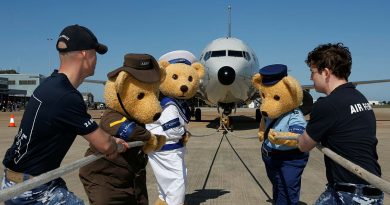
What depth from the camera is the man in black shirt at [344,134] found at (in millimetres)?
2721

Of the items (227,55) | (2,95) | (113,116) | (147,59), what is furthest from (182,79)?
(2,95)

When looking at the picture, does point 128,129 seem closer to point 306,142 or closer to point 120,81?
point 120,81

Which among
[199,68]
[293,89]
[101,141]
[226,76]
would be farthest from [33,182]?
[226,76]

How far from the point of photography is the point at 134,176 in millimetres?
3635

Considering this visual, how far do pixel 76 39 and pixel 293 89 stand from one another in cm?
255

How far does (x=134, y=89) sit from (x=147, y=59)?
0.30 metres

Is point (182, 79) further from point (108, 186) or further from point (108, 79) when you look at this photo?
point (108, 186)

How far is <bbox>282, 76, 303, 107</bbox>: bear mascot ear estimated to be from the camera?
14.7 feet

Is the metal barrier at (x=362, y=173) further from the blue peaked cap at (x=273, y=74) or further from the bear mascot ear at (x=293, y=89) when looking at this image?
the blue peaked cap at (x=273, y=74)

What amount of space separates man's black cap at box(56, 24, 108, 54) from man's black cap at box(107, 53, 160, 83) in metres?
1.06

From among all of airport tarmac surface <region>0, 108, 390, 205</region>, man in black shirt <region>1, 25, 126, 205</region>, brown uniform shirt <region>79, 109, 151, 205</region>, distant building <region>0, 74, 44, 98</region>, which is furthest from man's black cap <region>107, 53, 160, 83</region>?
distant building <region>0, 74, 44, 98</region>

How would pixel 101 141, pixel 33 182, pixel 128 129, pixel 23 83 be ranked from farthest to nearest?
pixel 23 83 < pixel 128 129 < pixel 101 141 < pixel 33 182

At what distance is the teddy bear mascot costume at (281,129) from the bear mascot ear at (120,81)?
1.49m

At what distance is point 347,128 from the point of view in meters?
2.76
